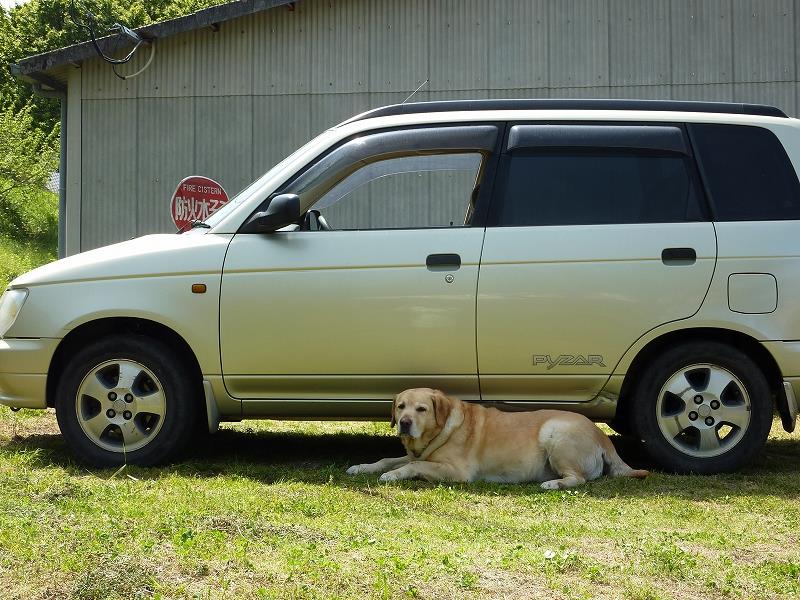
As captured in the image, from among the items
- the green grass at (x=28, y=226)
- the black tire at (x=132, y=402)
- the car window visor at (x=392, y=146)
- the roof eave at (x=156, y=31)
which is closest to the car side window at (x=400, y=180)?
the car window visor at (x=392, y=146)

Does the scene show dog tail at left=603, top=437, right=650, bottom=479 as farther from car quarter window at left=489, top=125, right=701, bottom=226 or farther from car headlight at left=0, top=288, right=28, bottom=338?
car headlight at left=0, top=288, right=28, bottom=338

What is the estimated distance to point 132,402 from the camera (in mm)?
A: 5320

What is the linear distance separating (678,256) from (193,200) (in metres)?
5.67

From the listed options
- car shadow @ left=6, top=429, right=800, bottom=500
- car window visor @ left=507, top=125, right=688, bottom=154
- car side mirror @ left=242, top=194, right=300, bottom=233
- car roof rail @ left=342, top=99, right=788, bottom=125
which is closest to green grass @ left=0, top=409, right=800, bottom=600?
car shadow @ left=6, top=429, right=800, bottom=500

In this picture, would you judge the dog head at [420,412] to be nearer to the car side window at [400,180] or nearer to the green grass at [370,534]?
the green grass at [370,534]

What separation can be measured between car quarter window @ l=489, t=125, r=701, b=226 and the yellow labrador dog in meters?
1.09

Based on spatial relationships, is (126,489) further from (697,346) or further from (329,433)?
(697,346)

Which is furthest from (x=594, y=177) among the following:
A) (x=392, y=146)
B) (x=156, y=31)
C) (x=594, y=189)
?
(x=156, y=31)

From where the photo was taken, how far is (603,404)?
17.4 ft

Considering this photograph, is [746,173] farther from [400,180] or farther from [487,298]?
[400,180]

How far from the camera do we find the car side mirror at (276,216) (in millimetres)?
5113

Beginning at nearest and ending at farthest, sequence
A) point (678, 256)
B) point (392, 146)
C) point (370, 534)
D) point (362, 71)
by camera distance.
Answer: point (370, 534) < point (678, 256) < point (392, 146) < point (362, 71)

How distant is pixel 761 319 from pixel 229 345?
9.62ft

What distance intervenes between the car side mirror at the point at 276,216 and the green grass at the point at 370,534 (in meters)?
1.39
